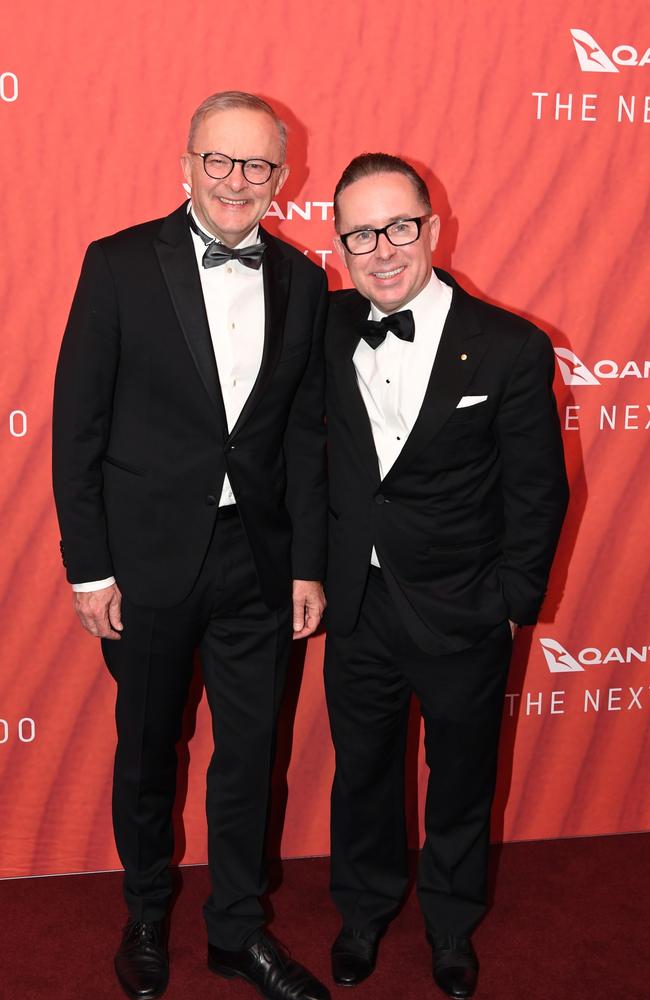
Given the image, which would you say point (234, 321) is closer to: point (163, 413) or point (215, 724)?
point (163, 413)

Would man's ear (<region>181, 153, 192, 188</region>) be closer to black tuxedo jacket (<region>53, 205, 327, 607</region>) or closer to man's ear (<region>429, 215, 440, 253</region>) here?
black tuxedo jacket (<region>53, 205, 327, 607</region>)

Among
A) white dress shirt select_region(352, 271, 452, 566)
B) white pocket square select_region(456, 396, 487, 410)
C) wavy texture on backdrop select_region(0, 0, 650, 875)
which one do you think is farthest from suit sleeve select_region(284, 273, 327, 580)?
wavy texture on backdrop select_region(0, 0, 650, 875)

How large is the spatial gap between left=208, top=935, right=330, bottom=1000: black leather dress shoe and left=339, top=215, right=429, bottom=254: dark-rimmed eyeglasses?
1.58 meters

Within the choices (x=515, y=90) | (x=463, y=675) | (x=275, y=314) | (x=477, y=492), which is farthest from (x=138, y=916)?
(x=515, y=90)

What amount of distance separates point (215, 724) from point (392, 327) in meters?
0.99

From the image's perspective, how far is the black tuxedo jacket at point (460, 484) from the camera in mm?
2176

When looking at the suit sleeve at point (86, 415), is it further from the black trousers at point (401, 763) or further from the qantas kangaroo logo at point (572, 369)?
the qantas kangaroo logo at point (572, 369)

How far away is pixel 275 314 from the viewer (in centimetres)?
218

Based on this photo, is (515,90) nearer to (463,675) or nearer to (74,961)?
(463,675)

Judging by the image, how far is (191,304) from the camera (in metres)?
2.10

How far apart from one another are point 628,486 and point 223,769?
4.47 feet

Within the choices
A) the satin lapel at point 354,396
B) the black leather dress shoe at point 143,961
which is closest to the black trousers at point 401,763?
the satin lapel at point 354,396

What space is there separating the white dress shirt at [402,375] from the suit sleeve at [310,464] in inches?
4.4

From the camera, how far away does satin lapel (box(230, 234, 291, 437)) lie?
7.07 feet
